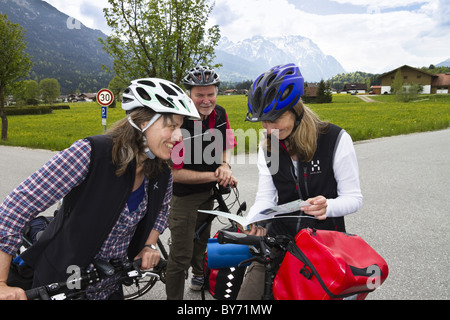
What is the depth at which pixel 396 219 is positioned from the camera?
5.43 metres

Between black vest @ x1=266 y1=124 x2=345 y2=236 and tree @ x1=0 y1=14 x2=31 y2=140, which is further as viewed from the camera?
tree @ x1=0 y1=14 x2=31 y2=140

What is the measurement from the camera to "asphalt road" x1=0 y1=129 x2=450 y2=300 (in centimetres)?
367

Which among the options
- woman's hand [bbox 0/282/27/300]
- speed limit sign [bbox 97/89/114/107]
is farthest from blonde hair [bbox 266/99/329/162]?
speed limit sign [bbox 97/89/114/107]

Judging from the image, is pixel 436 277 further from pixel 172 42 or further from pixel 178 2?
pixel 178 2

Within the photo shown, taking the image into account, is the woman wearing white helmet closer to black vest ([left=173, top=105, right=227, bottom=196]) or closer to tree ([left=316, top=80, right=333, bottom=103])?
black vest ([left=173, top=105, right=227, bottom=196])

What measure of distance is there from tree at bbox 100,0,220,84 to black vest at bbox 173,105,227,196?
555 centimetres

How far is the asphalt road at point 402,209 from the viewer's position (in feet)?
12.0

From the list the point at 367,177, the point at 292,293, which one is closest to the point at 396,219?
the point at 367,177

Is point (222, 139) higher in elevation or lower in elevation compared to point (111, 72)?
lower

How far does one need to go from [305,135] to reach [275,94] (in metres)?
0.32

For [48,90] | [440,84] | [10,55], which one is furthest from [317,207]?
[48,90]

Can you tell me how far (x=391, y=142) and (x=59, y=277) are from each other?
556 inches

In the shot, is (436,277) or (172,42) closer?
(436,277)

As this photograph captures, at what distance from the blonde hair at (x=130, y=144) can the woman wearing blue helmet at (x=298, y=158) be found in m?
0.67
